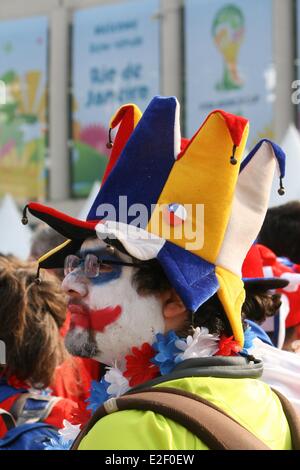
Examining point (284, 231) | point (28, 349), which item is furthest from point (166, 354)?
point (284, 231)

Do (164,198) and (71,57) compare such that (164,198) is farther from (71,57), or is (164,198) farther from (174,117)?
(71,57)

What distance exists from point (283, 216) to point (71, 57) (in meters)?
14.8

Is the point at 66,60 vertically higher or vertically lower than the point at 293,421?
higher

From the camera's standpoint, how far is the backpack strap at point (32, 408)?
9.32 ft

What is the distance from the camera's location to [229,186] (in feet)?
6.83

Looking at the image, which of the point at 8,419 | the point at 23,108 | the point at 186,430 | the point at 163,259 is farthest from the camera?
the point at 23,108

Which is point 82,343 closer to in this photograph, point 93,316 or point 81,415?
point 93,316

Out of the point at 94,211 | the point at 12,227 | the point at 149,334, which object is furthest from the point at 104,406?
the point at 12,227

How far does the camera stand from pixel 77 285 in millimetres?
2072

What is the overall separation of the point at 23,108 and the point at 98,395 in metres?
16.2

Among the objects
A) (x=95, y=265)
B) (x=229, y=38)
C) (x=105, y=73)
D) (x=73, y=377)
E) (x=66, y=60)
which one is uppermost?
(x=229, y=38)

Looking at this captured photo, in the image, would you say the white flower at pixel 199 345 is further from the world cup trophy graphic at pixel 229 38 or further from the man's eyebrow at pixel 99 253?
the world cup trophy graphic at pixel 229 38

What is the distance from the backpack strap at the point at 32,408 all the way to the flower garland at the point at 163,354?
2.61 feet

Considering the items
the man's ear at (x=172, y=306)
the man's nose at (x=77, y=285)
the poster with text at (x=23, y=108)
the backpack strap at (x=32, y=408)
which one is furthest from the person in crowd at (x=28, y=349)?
the poster with text at (x=23, y=108)
